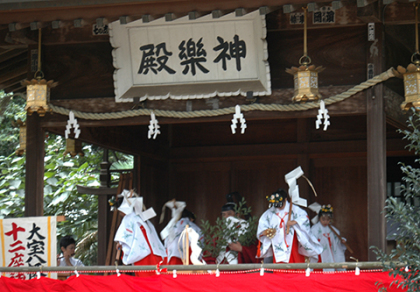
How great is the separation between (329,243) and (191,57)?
2936 millimetres

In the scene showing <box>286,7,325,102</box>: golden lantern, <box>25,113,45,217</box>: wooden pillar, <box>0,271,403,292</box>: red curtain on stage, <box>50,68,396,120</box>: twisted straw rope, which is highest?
<box>286,7,325,102</box>: golden lantern

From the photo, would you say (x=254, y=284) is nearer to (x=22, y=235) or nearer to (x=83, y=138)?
(x=22, y=235)

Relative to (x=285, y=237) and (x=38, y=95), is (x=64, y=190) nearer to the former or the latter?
(x=38, y=95)

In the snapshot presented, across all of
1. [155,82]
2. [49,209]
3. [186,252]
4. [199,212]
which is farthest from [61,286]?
[49,209]

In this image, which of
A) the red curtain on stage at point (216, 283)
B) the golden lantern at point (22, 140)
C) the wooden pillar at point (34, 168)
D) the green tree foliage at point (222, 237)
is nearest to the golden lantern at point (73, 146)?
the golden lantern at point (22, 140)

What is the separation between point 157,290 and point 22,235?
1.60 meters

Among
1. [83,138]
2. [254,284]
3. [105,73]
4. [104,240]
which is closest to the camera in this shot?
[254,284]

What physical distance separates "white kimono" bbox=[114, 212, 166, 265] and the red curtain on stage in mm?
867

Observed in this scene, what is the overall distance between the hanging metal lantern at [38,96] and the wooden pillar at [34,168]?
362 millimetres

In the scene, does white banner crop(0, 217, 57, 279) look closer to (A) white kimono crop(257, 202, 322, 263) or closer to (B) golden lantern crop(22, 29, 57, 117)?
(B) golden lantern crop(22, 29, 57, 117)

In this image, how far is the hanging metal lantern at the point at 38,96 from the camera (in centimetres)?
572

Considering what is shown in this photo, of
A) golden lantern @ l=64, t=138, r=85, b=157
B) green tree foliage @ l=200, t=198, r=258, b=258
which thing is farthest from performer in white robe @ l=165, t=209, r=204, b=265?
golden lantern @ l=64, t=138, r=85, b=157

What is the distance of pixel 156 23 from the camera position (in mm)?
5516

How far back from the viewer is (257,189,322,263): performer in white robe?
566cm
